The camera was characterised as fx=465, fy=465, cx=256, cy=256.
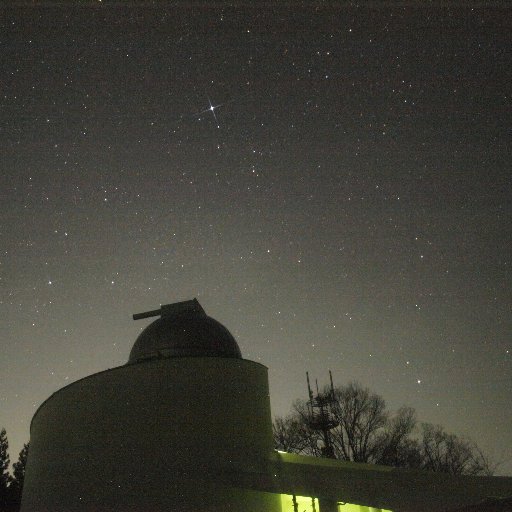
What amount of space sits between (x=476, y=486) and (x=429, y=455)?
69.8 feet

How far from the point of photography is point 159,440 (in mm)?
14164

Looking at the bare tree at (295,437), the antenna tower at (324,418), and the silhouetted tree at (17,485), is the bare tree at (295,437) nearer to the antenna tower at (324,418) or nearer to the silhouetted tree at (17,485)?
the antenna tower at (324,418)

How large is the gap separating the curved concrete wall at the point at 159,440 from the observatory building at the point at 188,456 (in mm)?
31

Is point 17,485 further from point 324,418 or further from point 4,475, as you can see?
point 324,418

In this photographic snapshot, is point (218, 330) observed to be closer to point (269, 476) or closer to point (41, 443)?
point (269, 476)

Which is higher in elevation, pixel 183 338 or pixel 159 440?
pixel 183 338

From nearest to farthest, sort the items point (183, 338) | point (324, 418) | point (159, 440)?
point (159, 440) → point (183, 338) → point (324, 418)

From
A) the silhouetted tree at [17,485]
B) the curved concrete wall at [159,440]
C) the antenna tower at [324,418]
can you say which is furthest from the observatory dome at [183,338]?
the silhouetted tree at [17,485]

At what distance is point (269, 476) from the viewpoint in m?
14.1

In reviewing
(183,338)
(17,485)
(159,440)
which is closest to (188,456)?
(159,440)

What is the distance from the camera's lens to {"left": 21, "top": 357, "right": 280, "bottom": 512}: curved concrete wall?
1363 centimetres

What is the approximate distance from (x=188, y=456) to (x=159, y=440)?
1.01 metres

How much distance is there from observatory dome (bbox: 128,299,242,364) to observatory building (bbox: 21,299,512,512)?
0.06 m

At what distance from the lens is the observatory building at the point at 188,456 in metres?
13.4
